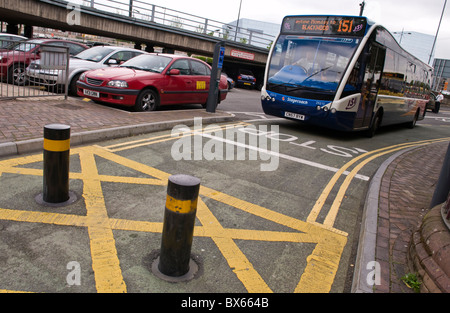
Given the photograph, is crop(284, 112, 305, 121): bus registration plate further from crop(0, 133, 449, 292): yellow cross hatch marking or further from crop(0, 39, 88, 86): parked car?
crop(0, 39, 88, 86): parked car

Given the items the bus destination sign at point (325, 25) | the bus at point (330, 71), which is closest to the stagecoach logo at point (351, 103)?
the bus at point (330, 71)

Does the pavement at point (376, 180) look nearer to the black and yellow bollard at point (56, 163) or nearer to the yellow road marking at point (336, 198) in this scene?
the yellow road marking at point (336, 198)

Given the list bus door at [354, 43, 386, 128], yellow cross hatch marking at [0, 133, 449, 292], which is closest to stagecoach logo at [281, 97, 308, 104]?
bus door at [354, 43, 386, 128]

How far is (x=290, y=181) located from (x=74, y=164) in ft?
11.3

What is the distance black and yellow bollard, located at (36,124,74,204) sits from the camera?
3.77m

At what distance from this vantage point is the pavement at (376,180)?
3.09 metres

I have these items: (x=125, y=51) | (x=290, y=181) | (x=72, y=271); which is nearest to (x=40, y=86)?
(x=125, y=51)

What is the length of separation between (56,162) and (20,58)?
8.71 meters

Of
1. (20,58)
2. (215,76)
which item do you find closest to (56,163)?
(215,76)

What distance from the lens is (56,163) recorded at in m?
3.88

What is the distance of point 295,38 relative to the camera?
10.1 metres

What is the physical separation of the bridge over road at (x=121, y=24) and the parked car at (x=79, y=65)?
29.6 feet

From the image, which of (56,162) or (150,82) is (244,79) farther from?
(56,162)
